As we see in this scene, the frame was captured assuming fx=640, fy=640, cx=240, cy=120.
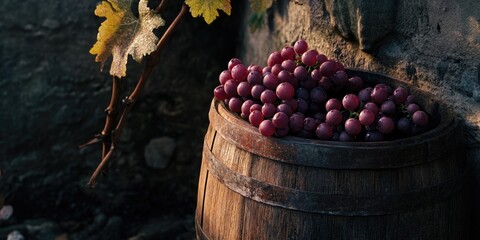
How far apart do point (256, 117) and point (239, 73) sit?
210 millimetres

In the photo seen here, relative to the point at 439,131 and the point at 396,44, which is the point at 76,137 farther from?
the point at 439,131

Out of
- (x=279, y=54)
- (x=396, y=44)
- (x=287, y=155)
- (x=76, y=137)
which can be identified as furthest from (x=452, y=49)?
(x=76, y=137)

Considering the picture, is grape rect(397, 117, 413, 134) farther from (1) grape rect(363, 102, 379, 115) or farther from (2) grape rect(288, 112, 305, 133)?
(2) grape rect(288, 112, 305, 133)

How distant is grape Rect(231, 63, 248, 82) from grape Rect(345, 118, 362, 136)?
0.35m

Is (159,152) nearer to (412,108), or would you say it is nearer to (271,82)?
(271,82)

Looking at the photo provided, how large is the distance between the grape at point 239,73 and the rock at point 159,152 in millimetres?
1318

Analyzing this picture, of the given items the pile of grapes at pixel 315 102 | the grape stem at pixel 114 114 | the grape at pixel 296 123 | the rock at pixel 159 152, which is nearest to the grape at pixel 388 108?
the pile of grapes at pixel 315 102

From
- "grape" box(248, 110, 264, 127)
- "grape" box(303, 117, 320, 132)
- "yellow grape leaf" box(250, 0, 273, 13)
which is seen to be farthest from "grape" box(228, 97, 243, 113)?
"yellow grape leaf" box(250, 0, 273, 13)

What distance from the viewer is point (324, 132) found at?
1.61m

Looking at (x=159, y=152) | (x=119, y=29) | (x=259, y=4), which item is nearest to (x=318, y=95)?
(x=119, y=29)

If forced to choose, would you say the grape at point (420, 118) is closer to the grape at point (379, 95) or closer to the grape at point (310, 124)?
the grape at point (379, 95)

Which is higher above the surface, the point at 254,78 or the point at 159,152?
the point at 254,78

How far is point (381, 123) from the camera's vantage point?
5.34ft

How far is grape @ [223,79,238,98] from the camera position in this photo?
5.89ft
